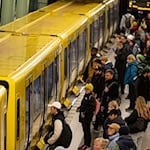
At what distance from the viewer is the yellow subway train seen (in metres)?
8.70

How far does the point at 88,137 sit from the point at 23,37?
2.84 meters

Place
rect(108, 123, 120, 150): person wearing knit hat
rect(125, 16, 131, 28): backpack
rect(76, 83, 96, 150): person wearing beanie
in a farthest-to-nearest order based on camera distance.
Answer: rect(125, 16, 131, 28): backpack → rect(76, 83, 96, 150): person wearing beanie → rect(108, 123, 120, 150): person wearing knit hat

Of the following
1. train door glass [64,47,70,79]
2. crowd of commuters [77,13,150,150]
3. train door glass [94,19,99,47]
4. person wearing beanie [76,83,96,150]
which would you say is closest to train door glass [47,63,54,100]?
crowd of commuters [77,13,150,150]

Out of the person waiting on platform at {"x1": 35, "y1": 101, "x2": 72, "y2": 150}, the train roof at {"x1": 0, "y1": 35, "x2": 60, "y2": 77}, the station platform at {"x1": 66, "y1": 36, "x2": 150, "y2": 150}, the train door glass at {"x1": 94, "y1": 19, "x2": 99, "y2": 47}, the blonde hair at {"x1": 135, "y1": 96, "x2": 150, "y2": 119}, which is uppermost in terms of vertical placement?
the train roof at {"x1": 0, "y1": 35, "x2": 60, "y2": 77}

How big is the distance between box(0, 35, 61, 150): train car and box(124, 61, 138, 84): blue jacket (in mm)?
2431

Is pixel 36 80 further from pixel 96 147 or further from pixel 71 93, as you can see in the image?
pixel 71 93

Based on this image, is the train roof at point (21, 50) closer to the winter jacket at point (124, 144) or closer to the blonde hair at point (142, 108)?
the winter jacket at point (124, 144)

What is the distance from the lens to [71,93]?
15.9 m

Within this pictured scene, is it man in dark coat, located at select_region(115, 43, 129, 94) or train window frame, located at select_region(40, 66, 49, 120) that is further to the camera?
man in dark coat, located at select_region(115, 43, 129, 94)

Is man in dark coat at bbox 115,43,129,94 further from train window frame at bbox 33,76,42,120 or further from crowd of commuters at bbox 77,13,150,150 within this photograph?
train window frame at bbox 33,76,42,120

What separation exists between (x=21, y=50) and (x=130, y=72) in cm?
448

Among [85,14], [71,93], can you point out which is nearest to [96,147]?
[71,93]

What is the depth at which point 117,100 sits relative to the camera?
12133 mm

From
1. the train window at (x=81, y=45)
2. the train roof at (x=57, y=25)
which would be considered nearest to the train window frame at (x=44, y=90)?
the train roof at (x=57, y=25)
